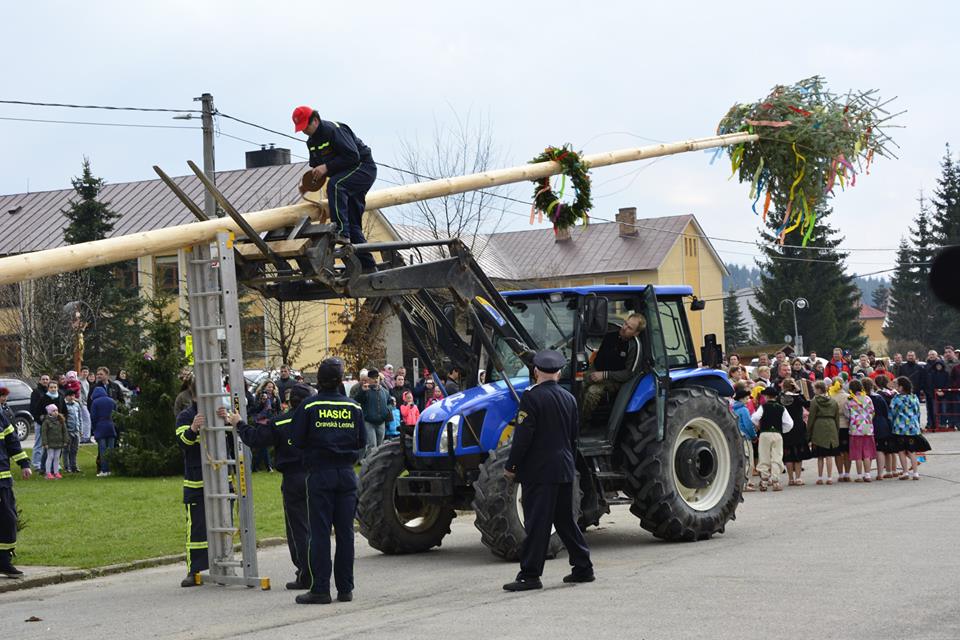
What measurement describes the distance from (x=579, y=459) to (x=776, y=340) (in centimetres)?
6566

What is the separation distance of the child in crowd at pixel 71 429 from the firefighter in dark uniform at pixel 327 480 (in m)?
13.4

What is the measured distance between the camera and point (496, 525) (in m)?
11.9

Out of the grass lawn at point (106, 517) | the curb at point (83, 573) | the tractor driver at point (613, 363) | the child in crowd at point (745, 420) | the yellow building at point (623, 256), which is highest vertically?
the yellow building at point (623, 256)

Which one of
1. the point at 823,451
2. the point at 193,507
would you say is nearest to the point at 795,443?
the point at 823,451

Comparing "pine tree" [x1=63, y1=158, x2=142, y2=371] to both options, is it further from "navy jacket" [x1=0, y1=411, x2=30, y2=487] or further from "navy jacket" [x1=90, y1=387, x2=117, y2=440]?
"navy jacket" [x1=0, y1=411, x2=30, y2=487]

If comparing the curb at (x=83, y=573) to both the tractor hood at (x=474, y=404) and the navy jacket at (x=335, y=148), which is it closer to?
the tractor hood at (x=474, y=404)

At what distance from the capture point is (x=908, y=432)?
2011 cm

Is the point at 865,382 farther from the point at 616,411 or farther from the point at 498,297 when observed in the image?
the point at 498,297

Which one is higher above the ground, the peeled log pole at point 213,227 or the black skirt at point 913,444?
the peeled log pole at point 213,227

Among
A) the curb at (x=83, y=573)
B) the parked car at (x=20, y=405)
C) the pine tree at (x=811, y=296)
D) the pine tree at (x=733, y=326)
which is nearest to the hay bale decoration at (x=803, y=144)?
the curb at (x=83, y=573)

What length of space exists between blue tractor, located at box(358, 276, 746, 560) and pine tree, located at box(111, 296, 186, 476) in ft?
32.2

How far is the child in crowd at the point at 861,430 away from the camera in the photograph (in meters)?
20.1

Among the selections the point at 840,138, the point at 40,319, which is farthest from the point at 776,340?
the point at 840,138

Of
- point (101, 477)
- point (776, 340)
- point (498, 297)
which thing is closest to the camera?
point (498, 297)
